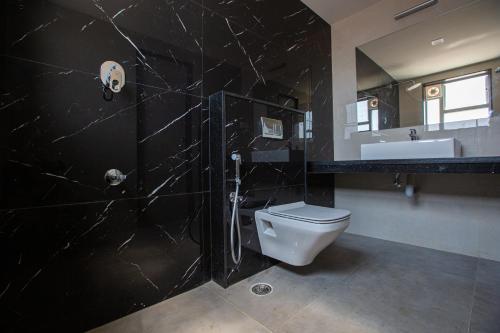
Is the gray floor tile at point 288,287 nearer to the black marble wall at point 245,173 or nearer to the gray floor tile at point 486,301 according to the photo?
the black marble wall at point 245,173

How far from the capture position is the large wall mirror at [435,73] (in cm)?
195

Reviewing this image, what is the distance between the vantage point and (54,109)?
1.08 metres

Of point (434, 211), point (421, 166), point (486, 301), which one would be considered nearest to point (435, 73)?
point (421, 166)

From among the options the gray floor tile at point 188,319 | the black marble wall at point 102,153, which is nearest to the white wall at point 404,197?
the black marble wall at point 102,153

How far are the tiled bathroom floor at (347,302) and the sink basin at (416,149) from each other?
2.88 ft

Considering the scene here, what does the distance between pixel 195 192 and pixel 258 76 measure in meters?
1.12

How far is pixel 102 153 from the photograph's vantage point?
3.97ft

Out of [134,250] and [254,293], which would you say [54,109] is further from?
[254,293]

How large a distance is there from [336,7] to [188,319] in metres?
3.11

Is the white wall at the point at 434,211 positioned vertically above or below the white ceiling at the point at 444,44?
below

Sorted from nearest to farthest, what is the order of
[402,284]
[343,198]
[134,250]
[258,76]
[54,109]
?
[54,109] < [134,250] < [402,284] < [258,76] < [343,198]

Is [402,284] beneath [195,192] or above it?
beneath

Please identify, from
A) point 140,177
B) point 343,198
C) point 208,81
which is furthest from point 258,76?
point 343,198

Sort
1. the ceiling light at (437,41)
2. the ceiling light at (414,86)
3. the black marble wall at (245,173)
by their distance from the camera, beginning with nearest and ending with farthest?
the black marble wall at (245,173), the ceiling light at (437,41), the ceiling light at (414,86)
